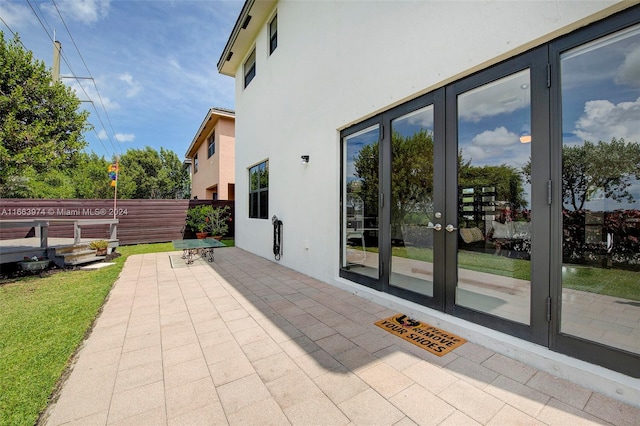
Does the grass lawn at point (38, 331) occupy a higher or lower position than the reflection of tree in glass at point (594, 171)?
lower

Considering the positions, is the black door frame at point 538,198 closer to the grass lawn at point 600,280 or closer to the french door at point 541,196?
the french door at point 541,196

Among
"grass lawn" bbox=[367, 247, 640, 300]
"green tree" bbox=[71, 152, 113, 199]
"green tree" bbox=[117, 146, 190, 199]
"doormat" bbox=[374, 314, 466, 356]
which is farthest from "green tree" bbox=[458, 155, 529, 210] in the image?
"green tree" bbox=[117, 146, 190, 199]

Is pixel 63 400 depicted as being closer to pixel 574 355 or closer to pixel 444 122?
pixel 574 355

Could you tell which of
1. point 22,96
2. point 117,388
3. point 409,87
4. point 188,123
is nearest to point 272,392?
point 117,388

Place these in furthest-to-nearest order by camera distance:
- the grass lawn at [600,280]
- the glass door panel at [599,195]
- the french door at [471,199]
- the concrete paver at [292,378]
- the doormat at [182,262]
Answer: the doormat at [182,262]
the french door at [471,199]
the grass lawn at [600,280]
the glass door panel at [599,195]
the concrete paver at [292,378]

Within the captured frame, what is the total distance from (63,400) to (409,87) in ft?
12.9

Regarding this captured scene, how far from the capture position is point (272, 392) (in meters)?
1.79

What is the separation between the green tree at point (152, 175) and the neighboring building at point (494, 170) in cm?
2522

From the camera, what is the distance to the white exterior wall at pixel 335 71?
2295mm

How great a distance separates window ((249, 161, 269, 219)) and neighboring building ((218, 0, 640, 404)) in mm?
2856

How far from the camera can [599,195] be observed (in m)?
2.02

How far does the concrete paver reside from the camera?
1.57m

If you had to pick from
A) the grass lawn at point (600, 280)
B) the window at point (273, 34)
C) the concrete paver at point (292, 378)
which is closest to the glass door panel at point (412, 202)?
the concrete paver at point (292, 378)

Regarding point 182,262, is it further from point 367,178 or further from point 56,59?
point 56,59
